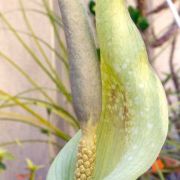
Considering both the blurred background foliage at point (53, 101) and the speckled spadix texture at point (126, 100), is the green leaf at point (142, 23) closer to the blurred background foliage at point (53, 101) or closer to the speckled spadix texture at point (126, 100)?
the blurred background foliage at point (53, 101)

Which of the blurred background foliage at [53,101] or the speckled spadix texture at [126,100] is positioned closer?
the speckled spadix texture at [126,100]

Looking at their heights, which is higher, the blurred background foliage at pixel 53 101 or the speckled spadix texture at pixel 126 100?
the speckled spadix texture at pixel 126 100

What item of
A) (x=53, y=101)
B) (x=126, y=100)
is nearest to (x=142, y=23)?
(x=53, y=101)

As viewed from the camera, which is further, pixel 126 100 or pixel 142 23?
pixel 142 23

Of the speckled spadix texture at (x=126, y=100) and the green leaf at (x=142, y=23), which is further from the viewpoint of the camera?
the green leaf at (x=142, y=23)

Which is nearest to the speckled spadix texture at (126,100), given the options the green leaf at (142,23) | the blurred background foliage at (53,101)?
the blurred background foliage at (53,101)

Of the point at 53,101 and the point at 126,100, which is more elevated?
the point at 126,100

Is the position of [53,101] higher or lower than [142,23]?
lower

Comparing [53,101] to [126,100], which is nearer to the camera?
[126,100]

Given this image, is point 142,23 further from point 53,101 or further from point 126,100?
point 126,100

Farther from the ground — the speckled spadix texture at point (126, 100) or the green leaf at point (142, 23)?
the speckled spadix texture at point (126, 100)
